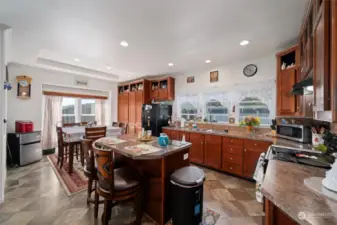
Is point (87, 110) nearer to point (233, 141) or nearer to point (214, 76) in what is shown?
point (214, 76)

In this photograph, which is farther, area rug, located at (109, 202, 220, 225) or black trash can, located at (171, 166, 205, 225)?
area rug, located at (109, 202, 220, 225)

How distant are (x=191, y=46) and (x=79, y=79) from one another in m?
4.17

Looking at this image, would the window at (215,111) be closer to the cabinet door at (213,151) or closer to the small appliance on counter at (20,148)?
the cabinet door at (213,151)

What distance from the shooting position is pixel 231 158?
3066 millimetres

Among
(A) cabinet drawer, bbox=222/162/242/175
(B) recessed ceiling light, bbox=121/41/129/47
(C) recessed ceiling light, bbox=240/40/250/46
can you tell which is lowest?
(A) cabinet drawer, bbox=222/162/242/175

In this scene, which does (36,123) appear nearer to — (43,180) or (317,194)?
(43,180)

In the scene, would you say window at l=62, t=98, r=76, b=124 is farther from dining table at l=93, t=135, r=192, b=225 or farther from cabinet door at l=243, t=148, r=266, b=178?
cabinet door at l=243, t=148, r=266, b=178

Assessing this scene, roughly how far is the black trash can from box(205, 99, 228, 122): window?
2659 millimetres

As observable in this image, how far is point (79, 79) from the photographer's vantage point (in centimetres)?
501

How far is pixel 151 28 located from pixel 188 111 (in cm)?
290

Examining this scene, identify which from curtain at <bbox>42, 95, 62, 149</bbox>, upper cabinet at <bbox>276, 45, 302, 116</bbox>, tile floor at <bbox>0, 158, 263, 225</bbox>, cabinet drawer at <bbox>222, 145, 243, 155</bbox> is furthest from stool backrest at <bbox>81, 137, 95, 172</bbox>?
curtain at <bbox>42, 95, 62, 149</bbox>

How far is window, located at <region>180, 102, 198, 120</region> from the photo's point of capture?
14.8ft

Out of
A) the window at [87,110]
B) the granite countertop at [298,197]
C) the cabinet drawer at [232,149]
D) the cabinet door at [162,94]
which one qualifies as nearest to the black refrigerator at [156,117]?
the cabinet door at [162,94]

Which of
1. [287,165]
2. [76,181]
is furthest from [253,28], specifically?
[76,181]
